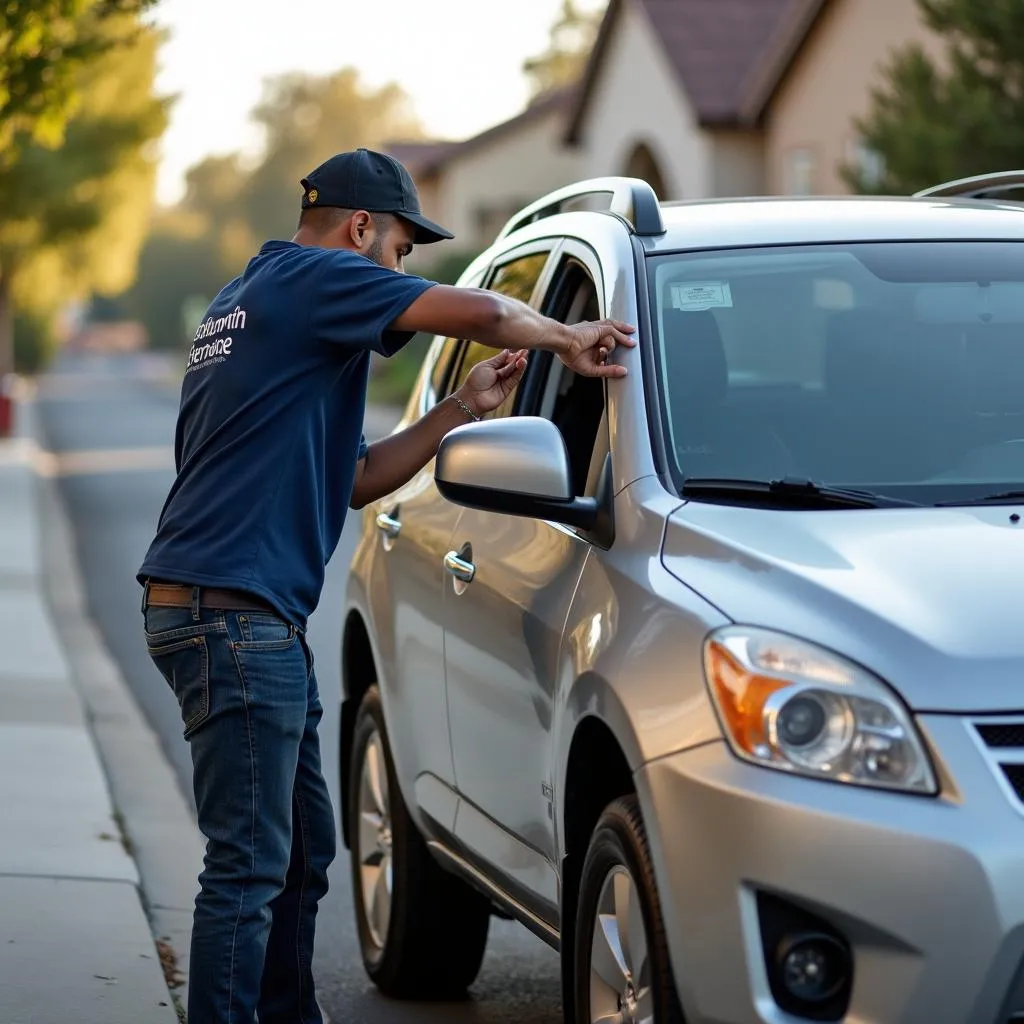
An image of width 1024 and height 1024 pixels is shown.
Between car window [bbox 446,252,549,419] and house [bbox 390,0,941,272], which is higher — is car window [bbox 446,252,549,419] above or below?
below

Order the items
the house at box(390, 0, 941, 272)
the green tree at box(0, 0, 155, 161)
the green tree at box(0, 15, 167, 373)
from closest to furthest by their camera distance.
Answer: the green tree at box(0, 0, 155, 161), the house at box(390, 0, 941, 272), the green tree at box(0, 15, 167, 373)

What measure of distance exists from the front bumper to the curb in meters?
2.45

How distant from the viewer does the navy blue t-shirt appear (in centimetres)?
422

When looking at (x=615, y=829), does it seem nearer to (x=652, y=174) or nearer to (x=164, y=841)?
(x=164, y=841)

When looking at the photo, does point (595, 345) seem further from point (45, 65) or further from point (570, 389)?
point (45, 65)

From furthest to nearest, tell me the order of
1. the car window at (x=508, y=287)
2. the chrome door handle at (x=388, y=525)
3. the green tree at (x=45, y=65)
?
the green tree at (x=45, y=65) < the chrome door handle at (x=388, y=525) < the car window at (x=508, y=287)

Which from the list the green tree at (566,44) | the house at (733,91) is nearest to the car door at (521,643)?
the house at (733,91)

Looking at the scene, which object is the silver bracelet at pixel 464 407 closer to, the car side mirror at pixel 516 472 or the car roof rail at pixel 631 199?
the car roof rail at pixel 631 199

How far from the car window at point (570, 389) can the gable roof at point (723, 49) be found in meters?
24.2

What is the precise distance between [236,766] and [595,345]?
1081 millimetres

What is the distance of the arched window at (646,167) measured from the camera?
34500 mm

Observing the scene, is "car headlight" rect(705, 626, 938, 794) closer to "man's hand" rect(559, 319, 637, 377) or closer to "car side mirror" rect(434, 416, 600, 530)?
"car side mirror" rect(434, 416, 600, 530)

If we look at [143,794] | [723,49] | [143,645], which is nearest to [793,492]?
[143,794]

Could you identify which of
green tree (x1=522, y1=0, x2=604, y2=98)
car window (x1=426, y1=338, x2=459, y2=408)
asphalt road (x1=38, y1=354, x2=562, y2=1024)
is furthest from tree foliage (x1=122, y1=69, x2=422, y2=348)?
car window (x1=426, y1=338, x2=459, y2=408)
